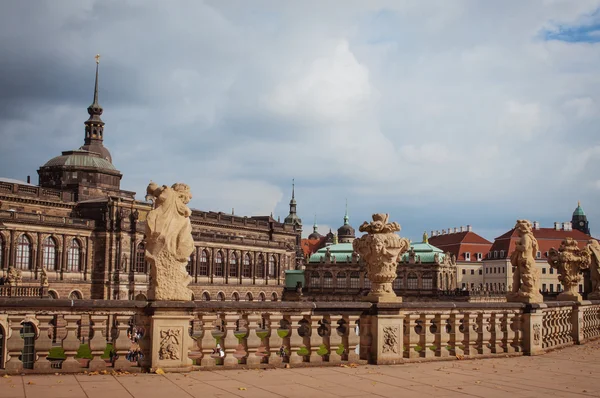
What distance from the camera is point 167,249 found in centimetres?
979

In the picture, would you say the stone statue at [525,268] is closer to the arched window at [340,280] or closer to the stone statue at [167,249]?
the stone statue at [167,249]

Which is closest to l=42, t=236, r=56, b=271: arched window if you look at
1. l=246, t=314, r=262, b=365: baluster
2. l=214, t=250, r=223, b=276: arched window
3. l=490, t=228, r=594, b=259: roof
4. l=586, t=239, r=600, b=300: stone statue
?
l=214, t=250, r=223, b=276: arched window

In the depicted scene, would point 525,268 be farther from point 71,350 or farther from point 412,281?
point 412,281

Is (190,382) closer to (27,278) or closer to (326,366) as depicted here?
(326,366)

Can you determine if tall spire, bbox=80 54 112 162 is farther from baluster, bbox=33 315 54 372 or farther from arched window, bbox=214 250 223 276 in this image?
baluster, bbox=33 315 54 372

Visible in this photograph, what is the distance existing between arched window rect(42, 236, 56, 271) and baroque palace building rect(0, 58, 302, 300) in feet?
0.30

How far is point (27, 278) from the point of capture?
205 feet

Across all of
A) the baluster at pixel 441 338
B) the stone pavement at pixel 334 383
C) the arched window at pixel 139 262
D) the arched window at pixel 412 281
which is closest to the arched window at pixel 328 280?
the arched window at pixel 412 281

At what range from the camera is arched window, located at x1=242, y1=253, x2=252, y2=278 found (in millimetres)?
90512

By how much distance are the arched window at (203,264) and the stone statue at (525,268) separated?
70752 mm

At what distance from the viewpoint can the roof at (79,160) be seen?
83062mm

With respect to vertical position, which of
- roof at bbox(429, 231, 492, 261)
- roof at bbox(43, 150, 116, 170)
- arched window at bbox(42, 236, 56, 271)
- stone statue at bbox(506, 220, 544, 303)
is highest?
roof at bbox(43, 150, 116, 170)

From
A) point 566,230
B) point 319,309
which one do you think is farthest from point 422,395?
point 566,230

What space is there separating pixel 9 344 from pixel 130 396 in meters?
2.03
